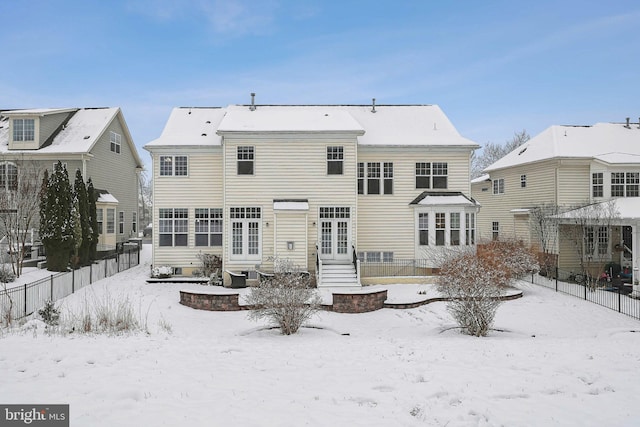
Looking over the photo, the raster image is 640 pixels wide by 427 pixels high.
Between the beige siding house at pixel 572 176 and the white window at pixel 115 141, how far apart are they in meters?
25.9

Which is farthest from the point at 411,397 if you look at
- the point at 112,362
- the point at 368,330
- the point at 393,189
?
the point at 393,189

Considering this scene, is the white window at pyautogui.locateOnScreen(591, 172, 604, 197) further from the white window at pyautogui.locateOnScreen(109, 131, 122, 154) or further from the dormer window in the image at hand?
the dormer window

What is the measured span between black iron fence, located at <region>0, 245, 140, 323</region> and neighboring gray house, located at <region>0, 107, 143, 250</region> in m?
4.35

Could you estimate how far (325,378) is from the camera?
24.1ft

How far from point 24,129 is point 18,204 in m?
6.71

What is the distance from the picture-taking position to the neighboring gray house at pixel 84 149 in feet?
82.1

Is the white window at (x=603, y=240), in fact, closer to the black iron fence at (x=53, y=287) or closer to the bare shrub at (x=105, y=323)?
the bare shrub at (x=105, y=323)

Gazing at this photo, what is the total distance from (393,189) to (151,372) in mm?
16626

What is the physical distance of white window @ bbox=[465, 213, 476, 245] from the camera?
2139 centimetres

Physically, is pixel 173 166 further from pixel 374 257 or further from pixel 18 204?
pixel 374 257

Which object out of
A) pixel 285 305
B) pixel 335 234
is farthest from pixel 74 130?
pixel 285 305

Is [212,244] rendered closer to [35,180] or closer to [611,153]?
[35,180]

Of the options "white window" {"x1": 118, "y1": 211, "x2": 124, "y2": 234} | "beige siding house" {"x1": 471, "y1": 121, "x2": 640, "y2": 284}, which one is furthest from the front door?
"white window" {"x1": 118, "y1": 211, "x2": 124, "y2": 234}

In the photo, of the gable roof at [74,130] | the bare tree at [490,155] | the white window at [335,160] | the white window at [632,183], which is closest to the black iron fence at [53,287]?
the gable roof at [74,130]
